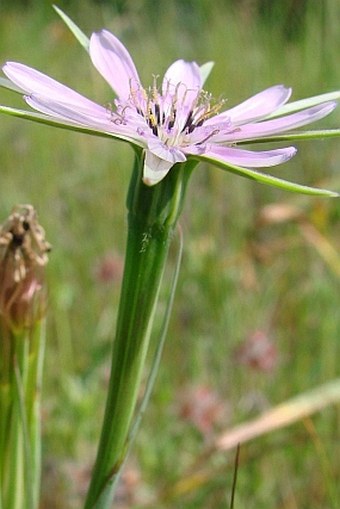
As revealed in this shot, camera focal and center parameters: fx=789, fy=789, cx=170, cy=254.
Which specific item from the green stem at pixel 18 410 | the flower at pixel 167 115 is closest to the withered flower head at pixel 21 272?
the green stem at pixel 18 410

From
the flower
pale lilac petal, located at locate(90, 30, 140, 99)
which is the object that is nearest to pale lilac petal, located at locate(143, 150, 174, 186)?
the flower

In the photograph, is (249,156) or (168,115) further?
(168,115)

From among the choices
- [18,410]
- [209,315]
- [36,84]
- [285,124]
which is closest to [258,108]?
[285,124]

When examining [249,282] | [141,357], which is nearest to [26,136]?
[249,282]

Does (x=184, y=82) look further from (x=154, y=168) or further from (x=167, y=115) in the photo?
(x=154, y=168)

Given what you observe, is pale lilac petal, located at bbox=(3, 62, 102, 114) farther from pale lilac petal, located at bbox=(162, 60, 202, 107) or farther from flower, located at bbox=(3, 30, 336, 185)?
pale lilac petal, located at bbox=(162, 60, 202, 107)

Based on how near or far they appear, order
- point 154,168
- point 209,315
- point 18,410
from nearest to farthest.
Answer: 1. point 154,168
2. point 18,410
3. point 209,315
